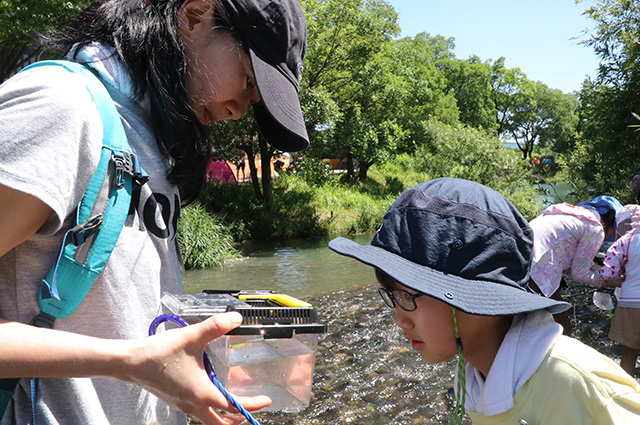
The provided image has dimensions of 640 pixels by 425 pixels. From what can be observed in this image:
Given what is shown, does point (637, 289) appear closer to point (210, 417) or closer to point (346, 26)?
point (210, 417)

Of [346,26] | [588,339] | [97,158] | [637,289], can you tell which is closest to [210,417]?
[97,158]

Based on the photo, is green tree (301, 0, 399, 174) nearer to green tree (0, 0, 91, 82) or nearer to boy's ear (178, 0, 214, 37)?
green tree (0, 0, 91, 82)

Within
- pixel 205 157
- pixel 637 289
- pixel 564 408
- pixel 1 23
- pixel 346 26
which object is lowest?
pixel 637 289

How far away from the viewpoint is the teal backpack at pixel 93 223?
1.08m

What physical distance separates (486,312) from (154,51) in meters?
1.15

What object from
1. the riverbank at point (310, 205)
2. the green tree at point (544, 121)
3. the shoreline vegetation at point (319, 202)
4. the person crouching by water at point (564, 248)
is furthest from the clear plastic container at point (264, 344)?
the green tree at point (544, 121)

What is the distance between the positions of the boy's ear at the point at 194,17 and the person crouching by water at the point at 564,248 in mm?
4390

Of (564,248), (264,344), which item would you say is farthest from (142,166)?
(564,248)

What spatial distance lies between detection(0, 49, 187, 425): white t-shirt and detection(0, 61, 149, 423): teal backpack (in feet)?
0.08

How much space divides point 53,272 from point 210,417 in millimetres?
453

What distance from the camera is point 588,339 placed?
7043 millimetres

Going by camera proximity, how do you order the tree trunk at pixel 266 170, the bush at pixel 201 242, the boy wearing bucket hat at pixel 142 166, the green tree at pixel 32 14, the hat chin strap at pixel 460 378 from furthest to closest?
1. the tree trunk at pixel 266 170
2. the bush at pixel 201 242
3. the green tree at pixel 32 14
4. the hat chin strap at pixel 460 378
5. the boy wearing bucket hat at pixel 142 166

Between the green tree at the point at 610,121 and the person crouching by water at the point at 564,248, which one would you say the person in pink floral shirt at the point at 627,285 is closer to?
the person crouching by water at the point at 564,248

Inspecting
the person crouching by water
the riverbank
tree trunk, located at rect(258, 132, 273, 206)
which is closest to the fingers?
the person crouching by water
